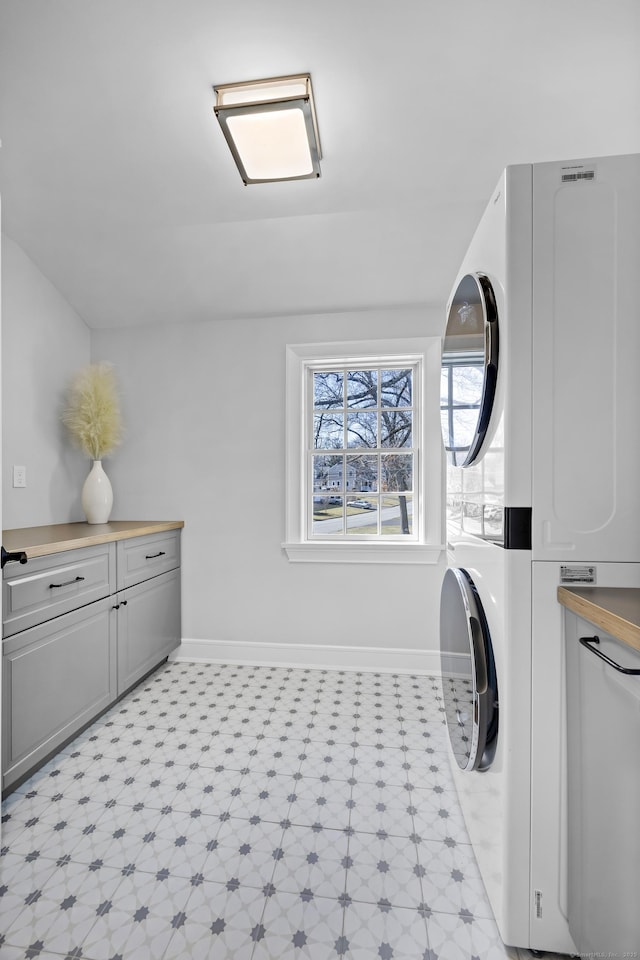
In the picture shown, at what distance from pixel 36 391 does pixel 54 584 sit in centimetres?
130

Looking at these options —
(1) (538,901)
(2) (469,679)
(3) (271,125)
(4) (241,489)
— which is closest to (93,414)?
(4) (241,489)

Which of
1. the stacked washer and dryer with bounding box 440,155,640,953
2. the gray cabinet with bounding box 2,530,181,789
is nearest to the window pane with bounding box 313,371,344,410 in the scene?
the gray cabinet with bounding box 2,530,181,789

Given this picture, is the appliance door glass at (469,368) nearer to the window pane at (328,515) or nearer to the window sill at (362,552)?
the window sill at (362,552)

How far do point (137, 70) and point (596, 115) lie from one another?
5.47ft

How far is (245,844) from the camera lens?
147 cm

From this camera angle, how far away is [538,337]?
1.08m

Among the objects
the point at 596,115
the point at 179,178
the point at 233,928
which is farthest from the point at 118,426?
the point at 596,115

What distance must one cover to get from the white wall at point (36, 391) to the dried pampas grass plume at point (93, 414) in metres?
0.12

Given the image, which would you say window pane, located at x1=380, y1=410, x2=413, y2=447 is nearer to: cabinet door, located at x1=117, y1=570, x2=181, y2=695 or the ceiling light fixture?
the ceiling light fixture

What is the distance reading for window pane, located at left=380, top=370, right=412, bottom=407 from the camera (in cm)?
295

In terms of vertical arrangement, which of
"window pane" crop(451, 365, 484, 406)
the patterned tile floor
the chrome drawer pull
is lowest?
the patterned tile floor

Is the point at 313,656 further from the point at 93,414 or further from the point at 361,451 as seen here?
the point at 93,414

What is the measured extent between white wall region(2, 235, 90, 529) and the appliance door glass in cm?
223

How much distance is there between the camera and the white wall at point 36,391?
96.1 inches
